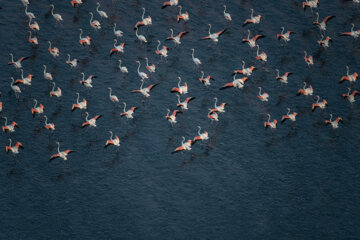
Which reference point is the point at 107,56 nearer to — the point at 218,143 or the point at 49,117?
the point at 49,117

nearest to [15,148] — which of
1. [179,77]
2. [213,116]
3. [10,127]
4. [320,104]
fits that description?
[10,127]

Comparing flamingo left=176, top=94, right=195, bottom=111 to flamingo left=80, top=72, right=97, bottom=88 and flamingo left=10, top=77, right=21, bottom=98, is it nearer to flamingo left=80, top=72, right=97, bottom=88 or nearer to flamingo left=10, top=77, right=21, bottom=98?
flamingo left=80, top=72, right=97, bottom=88

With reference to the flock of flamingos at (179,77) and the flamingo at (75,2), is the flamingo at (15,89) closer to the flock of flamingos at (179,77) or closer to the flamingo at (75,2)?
the flock of flamingos at (179,77)

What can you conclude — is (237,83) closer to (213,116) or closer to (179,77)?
(213,116)

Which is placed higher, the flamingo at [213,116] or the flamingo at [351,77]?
the flamingo at [351,77]

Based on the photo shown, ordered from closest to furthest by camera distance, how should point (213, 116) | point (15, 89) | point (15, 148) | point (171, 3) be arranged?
point (15, 148) → point (213, 116) → point (15, 89) → point (171, 3)

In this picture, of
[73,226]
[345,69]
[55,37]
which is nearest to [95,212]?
[73,226]

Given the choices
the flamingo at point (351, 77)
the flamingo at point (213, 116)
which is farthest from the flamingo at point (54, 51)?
the flamingo at point (351, 77)

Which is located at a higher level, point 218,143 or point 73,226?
point 218,143
